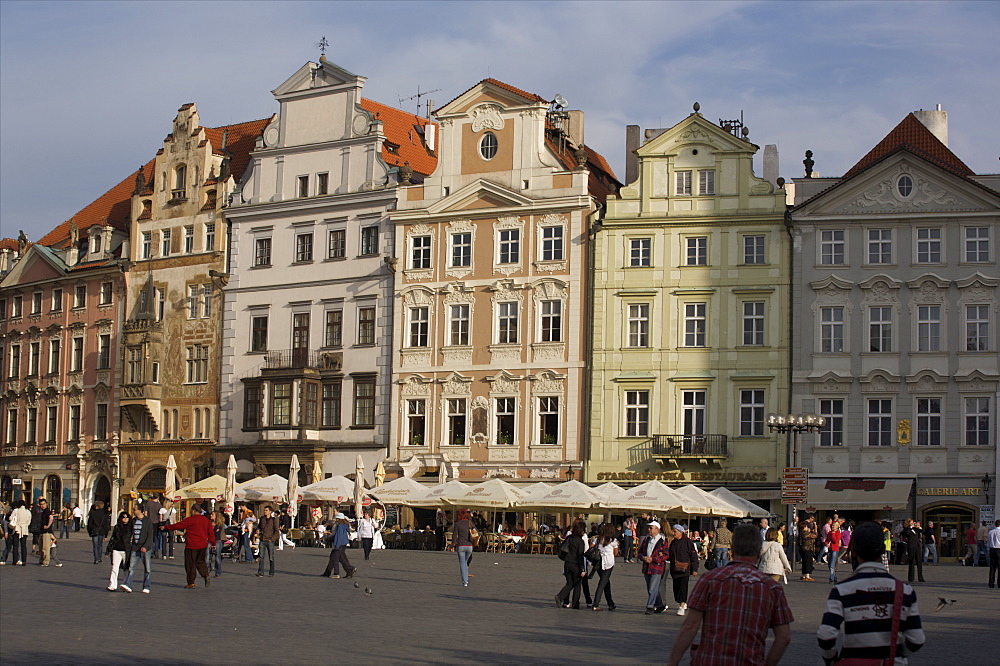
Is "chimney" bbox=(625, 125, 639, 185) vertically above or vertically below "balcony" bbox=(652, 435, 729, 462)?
above

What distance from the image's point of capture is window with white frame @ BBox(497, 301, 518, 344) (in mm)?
54219

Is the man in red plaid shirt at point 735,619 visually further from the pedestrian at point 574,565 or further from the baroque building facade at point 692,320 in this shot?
the baroque building facade at point 692,320

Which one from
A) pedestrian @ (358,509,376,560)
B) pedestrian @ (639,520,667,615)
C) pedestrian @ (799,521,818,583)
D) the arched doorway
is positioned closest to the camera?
pedestrian @ (639,520,667,615)

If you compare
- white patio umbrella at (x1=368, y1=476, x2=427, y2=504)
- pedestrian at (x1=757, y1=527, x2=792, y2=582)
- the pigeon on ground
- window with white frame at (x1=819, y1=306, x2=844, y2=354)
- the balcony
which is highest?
window with white frame at (x1=819, y1=306, x2=844, y2=354)

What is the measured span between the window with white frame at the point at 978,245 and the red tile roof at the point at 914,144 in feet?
10.9

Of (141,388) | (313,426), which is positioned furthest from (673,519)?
(141,388)

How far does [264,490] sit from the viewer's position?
4962 cm

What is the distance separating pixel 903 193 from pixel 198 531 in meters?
31.6

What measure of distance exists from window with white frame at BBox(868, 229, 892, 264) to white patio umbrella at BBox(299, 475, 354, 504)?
19.5 metres

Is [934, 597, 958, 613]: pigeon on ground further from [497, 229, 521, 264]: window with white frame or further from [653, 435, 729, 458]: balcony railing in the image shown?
[497, 229, 521, 264]: window with white frame

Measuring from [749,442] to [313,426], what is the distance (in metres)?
17.5

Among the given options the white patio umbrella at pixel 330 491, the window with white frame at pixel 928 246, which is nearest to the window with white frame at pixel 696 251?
the window with white frame at pixel 928 246

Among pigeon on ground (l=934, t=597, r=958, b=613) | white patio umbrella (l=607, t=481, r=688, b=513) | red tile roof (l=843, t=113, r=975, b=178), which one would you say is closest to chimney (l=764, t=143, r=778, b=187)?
red tile roof (l=843, t=113, r=975, b=178)

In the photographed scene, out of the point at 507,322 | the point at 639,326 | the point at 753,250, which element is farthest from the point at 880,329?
the point at 507,322
